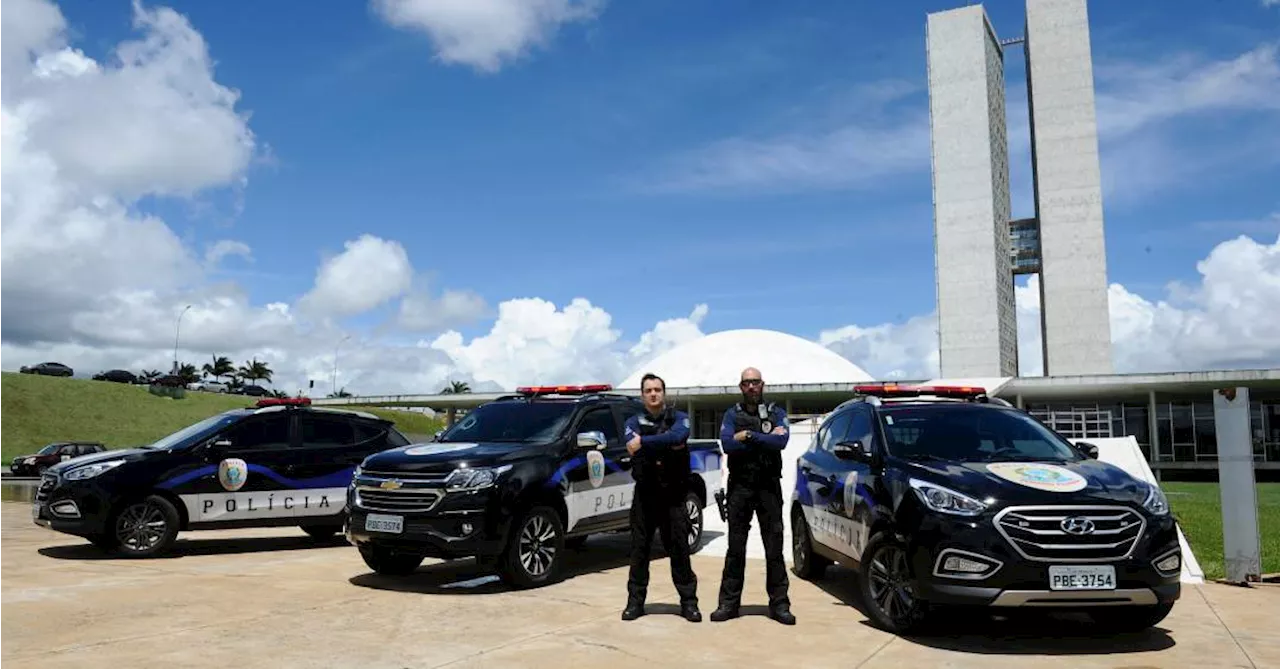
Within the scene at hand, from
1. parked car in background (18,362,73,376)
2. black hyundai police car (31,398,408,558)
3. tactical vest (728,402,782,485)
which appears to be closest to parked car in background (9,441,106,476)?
black hyundai police car (31,398,408,558)

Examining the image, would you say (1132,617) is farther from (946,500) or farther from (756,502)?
(756,502)

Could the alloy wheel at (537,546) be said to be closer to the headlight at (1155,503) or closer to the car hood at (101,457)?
the headlight at (1155,503)

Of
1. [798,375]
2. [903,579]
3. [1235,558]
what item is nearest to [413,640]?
Result: [903,579]

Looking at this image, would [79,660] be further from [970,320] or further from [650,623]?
[970,320]

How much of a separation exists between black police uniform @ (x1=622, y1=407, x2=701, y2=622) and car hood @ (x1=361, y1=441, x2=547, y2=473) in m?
1.79

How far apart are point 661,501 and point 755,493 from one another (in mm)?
711

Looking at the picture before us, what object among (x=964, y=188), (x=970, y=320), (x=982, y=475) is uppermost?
(x=964, y=188)

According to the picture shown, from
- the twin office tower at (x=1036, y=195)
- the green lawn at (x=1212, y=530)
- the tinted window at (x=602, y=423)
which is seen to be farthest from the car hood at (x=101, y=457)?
the twin office tower at (x=1036, y=195)

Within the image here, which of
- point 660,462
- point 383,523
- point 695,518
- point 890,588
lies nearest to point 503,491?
point 383,523

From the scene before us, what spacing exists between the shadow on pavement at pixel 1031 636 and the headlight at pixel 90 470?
8217mm

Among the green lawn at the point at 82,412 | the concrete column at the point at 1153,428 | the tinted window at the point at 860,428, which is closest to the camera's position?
the tinted window at the point at 860,428

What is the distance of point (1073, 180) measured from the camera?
73.1 meters

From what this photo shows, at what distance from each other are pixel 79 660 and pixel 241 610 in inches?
67.8

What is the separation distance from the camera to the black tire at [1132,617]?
6.07 meters
